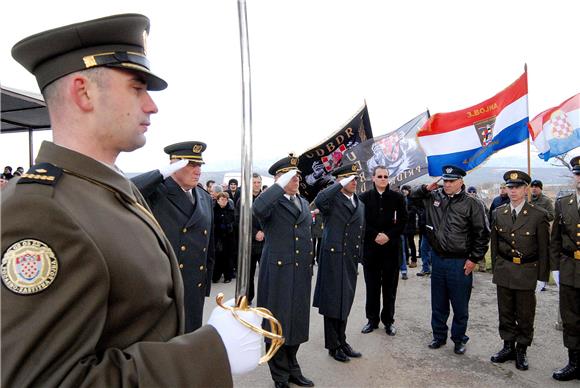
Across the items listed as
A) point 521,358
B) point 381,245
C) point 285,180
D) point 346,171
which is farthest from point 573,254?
point 285,180

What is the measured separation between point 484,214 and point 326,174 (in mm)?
3377

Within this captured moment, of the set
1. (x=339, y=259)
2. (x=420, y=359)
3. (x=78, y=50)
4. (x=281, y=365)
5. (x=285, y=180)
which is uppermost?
(x=78, y=50)

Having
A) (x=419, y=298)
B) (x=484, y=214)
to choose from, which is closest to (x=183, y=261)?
(x=484, y=214)

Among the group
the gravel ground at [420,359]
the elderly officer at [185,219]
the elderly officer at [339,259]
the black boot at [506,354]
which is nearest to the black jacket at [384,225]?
the elderly officer at [339,259]

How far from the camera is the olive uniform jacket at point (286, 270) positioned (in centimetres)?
362

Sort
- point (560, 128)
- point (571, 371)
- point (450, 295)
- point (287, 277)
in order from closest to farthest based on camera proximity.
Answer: point (287, 277), point (571, 371), point (450, 295), point (560, 128)

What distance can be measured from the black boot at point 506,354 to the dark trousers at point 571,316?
1.60ft

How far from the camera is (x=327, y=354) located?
4.36 meters

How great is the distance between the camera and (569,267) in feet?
12.7

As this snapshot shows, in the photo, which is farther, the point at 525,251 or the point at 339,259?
the point at 339,259

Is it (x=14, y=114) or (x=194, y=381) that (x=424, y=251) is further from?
(x=194, y=381)

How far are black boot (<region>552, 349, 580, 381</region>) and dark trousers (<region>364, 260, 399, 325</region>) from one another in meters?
1.80

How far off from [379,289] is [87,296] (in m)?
4.72

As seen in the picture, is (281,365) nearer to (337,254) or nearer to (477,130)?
(337,254)
